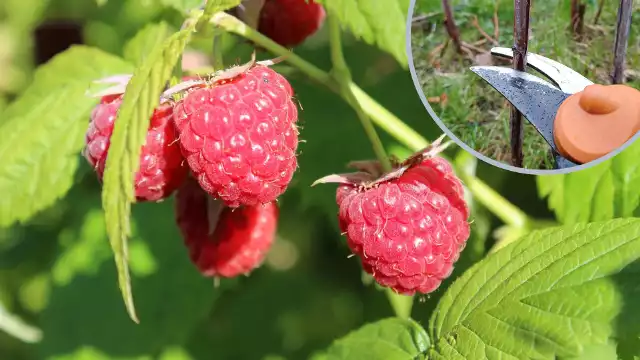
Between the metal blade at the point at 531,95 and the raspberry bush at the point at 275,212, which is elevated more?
the metal blade at the point at 531,95

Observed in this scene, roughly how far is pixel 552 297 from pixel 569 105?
0.91 ft

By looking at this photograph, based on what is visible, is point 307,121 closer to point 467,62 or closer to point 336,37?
point 336,37

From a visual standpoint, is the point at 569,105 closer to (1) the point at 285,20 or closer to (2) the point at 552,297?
(2) the point at 552,297

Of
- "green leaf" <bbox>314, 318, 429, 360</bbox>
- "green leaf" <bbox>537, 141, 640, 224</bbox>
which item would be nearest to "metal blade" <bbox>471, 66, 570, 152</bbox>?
"green leaf" <bbox>537, 141, 640, 224</bbox>

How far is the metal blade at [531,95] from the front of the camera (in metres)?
1.24

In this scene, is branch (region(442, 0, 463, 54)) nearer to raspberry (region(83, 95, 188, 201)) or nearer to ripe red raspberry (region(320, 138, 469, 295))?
ripe red raspberry (region(320, 138, 469, 295))

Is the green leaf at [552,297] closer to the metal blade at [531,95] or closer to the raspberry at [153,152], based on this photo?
the metal blade at [531,95]

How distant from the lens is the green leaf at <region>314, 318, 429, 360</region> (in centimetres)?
140

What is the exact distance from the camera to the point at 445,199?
1324mm


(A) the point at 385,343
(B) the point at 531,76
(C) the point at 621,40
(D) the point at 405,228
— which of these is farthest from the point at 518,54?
(A) the point at 385,343

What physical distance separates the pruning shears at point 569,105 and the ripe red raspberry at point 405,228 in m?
0.18

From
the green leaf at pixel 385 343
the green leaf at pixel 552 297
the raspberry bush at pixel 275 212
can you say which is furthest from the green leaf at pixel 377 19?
the green leaf at pixel 385 343

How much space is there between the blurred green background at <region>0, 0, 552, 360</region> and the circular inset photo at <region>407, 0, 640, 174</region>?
479 millimetres

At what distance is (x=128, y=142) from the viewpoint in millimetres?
1095
